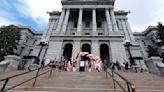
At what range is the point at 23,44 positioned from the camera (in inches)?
1534

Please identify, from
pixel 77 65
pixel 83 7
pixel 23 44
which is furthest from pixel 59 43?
pixel 23 44

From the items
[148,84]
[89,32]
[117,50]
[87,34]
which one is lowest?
[148,84]

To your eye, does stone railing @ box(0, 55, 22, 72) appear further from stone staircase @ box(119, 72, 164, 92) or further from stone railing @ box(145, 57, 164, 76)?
stone railing @ box(145, 57, 164, 76)

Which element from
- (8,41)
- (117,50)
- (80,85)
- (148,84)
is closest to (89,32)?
(117,50)

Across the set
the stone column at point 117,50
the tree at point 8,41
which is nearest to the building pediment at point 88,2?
the stone column at point 117,50

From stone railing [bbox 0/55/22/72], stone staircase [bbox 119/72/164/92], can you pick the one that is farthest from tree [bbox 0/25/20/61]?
stone staircase [bbox 119/72/164/92]

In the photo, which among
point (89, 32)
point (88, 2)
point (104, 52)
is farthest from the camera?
point (88, 2)

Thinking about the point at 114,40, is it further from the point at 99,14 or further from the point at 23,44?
the point at 23,44

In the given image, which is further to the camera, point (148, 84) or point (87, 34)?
point (87, 34)

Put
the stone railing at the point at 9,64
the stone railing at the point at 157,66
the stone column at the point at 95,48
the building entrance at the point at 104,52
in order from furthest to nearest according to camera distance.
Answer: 1. the building entrance at the point at 104,52
2. the stone column at the point at 95,48
3. the stone railing at the point at 9,64
4. the stone railing at the point at 157,66

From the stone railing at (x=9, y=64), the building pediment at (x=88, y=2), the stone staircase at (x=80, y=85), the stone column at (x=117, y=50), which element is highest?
the building pediment at (x=88, y=2)

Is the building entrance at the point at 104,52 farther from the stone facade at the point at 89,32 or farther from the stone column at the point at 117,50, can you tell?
the stone column at the point at 117,50

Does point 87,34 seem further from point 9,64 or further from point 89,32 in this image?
point 9,64

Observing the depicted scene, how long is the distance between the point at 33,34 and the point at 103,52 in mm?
29502
